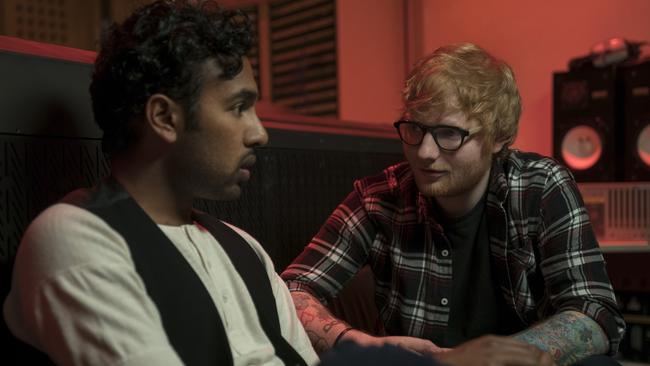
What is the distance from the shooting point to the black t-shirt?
1.40 m

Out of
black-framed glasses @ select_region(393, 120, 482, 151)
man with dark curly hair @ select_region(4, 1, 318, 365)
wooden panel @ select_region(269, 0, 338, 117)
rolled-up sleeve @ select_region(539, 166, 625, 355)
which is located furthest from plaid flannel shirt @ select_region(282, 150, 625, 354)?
wooden panel @ select_region(269, 0, 338, 117)

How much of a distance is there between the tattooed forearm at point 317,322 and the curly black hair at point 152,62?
553 millimetres

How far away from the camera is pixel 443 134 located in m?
1.33

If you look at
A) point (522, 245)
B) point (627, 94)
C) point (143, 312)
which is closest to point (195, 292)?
point (143, 312)

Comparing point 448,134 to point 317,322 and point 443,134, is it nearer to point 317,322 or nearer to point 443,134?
point 443,134

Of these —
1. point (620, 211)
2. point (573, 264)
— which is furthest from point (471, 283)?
point (620, 211)

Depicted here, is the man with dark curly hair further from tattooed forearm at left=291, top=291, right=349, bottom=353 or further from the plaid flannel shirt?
the plaid flannel shirt

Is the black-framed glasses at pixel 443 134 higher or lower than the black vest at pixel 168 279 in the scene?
higher

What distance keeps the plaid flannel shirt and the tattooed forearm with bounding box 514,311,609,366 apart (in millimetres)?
28

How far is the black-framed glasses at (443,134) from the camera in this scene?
132 centimetres

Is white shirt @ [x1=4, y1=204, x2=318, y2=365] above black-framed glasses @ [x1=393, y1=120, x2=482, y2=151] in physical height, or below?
below

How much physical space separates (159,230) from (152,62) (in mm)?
233

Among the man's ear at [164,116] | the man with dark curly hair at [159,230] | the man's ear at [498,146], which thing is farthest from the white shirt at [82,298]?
the man's ear at [498,146]

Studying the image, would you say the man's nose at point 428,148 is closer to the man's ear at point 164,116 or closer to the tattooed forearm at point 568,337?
the tattooed forearm at point 568,337
